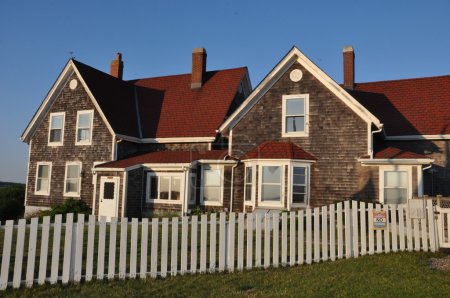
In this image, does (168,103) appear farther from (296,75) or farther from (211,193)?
(296,75)

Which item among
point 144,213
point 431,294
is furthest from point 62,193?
point 431,294

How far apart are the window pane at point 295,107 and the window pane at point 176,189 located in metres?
6.53

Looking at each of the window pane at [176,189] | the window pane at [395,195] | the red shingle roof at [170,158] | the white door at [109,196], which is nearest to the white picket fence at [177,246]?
the window pane at [395,195]

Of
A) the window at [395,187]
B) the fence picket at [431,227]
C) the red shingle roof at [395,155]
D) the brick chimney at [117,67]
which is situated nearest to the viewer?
the fence picket at [431,227]

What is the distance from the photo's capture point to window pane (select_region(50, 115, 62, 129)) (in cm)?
2514

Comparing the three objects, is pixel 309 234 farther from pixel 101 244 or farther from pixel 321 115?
pixel 321 115

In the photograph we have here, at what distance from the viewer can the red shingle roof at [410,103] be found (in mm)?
20266

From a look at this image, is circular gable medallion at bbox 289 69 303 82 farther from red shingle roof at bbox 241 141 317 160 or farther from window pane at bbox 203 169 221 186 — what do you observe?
window pane at bbox 203 169 221 186

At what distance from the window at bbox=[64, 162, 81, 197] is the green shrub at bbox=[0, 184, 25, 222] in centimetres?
524

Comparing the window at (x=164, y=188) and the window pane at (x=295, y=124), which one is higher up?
the window pane at (x=295, y=124)

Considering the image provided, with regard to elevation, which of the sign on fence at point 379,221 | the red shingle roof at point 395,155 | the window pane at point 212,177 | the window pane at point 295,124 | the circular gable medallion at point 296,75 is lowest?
the sign on fence at point 379,221

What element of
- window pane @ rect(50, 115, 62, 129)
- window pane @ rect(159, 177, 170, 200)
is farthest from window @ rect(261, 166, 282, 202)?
window pane @ rect(50, 115, 62, 129)

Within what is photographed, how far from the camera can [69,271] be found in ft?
26.2

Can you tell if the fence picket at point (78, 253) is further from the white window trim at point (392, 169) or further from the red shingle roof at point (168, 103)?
the red shingle roof at point (168, 103)
